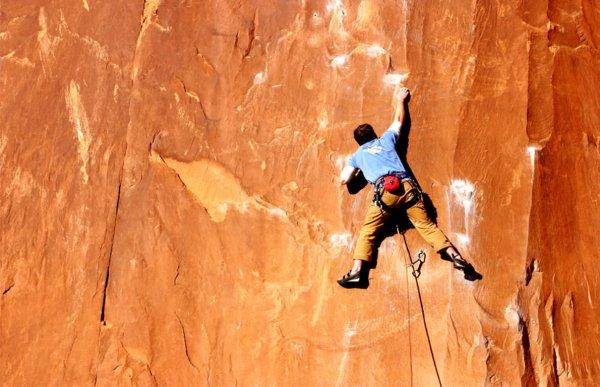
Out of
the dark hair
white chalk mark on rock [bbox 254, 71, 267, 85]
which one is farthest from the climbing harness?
white chalk mark on rock [bbox 254, 71, 267, 85]

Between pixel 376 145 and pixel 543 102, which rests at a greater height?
pixel 543 102

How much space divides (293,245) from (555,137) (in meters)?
2.19

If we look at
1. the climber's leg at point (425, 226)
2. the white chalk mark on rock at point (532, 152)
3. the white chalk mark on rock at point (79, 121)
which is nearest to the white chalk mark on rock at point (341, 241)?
the climber's leg at point (425, 226)

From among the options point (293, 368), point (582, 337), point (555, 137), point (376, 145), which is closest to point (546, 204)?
point (555, 137)

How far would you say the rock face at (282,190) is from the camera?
5.64 meters

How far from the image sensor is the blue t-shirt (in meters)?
5.63

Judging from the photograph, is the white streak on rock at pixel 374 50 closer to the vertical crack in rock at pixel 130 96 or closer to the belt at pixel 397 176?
the belt at pixel 397 176

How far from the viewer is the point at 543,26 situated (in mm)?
6027

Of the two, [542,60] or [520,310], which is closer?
[520,310]

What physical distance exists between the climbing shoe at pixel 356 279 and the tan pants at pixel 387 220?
0.41ft

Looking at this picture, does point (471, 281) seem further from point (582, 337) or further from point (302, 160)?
point (302, 160)

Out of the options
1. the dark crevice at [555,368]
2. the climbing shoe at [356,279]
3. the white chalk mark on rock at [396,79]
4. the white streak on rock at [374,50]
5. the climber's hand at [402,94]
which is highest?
the white streak on rock at [374,50]

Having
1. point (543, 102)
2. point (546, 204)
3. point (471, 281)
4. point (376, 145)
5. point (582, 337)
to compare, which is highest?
point (543, 102)

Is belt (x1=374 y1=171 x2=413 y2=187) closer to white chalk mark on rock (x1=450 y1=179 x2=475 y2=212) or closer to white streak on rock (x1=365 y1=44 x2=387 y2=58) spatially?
white chalk mark on rock (x1=450 y1=179 x2=475 y2=212)
